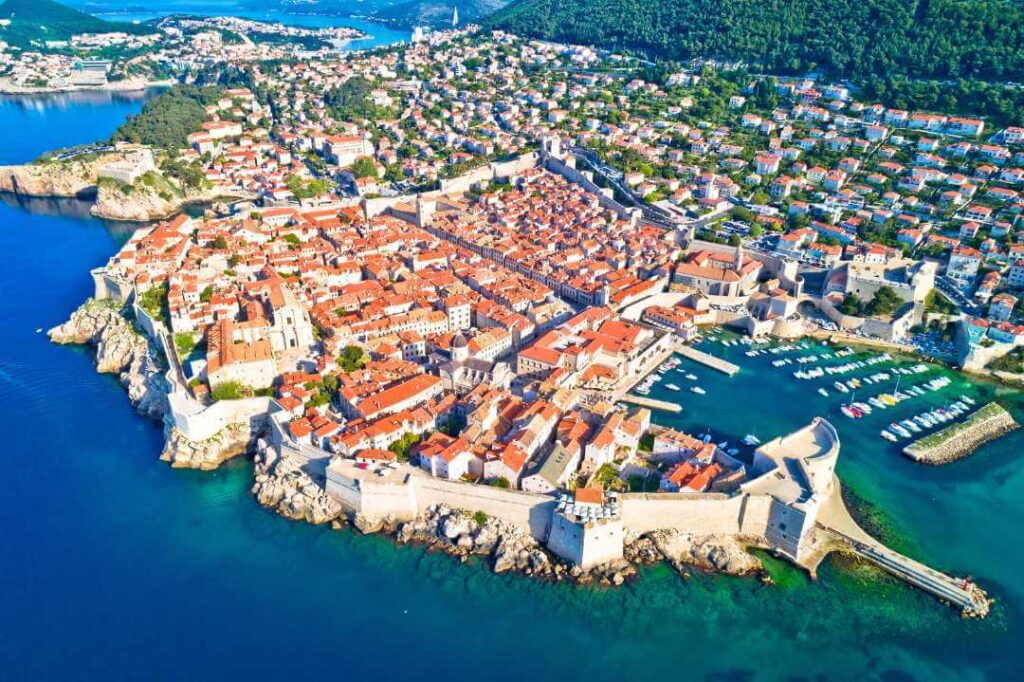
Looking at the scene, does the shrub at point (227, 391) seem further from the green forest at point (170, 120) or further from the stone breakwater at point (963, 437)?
the green forest at point (170, 120)

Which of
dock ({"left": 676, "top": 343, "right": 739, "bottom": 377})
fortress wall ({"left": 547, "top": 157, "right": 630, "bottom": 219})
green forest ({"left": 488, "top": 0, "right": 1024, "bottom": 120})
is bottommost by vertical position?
dock ({"left": 676, "top": 343, "right": 739, "bottom": 377})

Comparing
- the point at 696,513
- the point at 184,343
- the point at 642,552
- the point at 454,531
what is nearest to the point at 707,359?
the point at 696,513

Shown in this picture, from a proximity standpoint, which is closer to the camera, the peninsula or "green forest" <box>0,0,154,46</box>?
the peninsula

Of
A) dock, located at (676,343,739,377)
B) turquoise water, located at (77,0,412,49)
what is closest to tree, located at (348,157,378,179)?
dock, located at (676,343,739,377)

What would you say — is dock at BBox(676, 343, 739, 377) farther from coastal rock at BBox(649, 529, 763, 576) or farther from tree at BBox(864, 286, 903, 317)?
coastal rock at BBox(649, 529, 763, 576)

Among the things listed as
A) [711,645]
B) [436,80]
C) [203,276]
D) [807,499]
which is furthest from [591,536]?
[436,80]

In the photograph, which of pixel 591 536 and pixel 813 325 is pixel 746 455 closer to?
pixel 591 536
